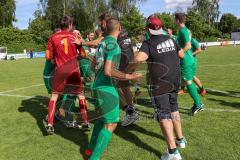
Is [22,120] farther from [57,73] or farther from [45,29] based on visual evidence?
[45,29]

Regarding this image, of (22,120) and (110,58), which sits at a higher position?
(110,58)

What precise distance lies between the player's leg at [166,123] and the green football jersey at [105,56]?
2.46 ft

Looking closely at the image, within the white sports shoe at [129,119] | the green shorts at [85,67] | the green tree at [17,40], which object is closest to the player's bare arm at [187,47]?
the white sports shoe at [129,119]

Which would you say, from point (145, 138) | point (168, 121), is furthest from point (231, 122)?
point (168, 121)

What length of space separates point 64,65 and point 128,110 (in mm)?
1607

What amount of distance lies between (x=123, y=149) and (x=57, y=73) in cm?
225

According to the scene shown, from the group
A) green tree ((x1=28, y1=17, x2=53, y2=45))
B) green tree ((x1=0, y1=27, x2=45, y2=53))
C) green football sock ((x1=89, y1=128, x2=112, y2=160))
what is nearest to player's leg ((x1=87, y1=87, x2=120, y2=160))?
green football sock ((x1=89, y1=128, x2=112, y2=160))

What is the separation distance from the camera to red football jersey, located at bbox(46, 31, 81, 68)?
6.87 m

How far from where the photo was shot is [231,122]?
705 centimetres

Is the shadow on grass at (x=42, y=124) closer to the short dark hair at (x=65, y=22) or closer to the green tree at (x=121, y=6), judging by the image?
the short dark hair at (x=65, y=22)

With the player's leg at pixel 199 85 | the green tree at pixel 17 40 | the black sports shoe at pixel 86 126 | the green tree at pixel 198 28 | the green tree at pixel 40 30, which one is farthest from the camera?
the green tree at pixel 198 28

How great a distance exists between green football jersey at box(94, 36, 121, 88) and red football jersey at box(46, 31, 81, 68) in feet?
6.60

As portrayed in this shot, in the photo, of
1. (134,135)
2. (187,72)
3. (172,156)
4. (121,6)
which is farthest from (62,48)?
(121,6)

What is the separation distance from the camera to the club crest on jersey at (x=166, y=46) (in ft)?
16.8
